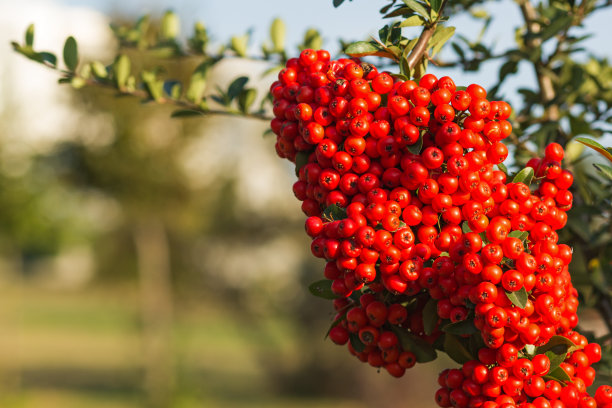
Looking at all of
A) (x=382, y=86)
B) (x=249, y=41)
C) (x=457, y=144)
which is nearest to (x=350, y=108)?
(x=382, y=86)

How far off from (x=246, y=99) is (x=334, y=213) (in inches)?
35.9

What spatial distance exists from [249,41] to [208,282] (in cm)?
1037

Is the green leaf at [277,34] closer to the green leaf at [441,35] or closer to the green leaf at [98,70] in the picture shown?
the green leaf at [98,70]

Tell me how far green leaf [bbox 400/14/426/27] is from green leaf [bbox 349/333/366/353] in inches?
23.6

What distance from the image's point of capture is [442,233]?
106 cm

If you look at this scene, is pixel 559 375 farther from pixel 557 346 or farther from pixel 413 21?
pixel 413 21

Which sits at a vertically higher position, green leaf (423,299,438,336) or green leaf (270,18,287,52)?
green leaf (270,18,287,52)

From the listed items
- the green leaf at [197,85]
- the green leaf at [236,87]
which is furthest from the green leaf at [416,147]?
the green leaf at [197,85]

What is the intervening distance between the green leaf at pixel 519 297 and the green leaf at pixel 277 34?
1318mm

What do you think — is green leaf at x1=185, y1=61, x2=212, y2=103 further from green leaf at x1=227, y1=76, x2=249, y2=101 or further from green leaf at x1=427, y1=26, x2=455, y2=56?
green leaf at x1=427, y1=26, x2=455, y2=56

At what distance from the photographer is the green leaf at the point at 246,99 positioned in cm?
188

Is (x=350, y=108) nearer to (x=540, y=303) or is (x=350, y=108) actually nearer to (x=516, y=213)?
(x=516, y=213)

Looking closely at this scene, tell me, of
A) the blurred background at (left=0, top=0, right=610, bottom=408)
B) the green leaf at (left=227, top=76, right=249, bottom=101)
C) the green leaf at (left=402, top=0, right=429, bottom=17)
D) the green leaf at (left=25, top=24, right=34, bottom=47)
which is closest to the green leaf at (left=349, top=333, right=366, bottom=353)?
the green leaf at (left=402, top=0, right=429, bottom=17)

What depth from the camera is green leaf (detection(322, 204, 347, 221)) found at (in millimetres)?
1077
